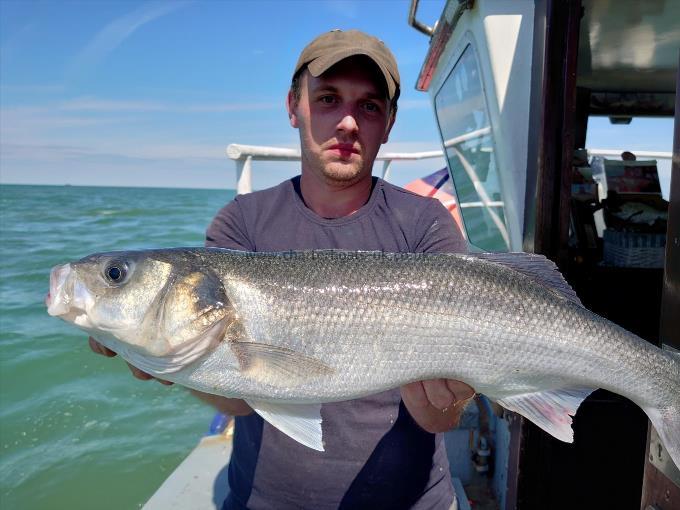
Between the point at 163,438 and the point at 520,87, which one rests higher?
the point at 520,87

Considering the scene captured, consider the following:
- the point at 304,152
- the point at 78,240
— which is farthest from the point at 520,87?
the point at 78,240

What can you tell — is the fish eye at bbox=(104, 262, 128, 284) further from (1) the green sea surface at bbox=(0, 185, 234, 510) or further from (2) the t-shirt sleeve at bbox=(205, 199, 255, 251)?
(1) the green sea surface at bbox=(0, 185, 234, 510)

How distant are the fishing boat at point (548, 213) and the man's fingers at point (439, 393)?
0.90 meters

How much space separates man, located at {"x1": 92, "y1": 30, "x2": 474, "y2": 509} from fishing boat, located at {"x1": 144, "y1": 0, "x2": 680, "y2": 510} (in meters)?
0.99

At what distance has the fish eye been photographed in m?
2.17

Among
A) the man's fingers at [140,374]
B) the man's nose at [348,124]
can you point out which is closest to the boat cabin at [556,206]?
the man's nose at [348,124]

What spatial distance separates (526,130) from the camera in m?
3.47

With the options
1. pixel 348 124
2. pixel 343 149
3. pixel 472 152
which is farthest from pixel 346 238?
pixel 472 152

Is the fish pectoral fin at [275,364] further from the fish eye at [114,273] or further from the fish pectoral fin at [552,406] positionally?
the fish pectoral fin at [552,406]

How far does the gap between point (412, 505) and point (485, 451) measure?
7.91 feet

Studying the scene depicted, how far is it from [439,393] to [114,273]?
1.50 m

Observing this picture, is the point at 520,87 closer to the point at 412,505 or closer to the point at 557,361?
the point at 557,361

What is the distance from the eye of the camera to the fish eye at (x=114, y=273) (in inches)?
85.5

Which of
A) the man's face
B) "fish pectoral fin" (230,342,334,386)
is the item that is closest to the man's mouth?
the man's face
